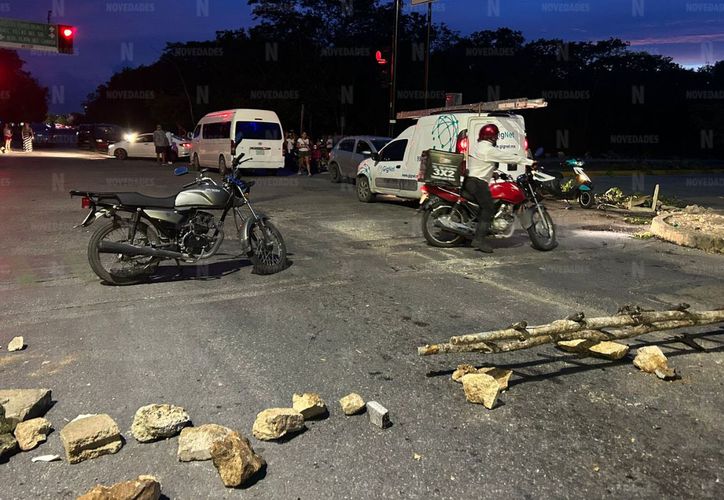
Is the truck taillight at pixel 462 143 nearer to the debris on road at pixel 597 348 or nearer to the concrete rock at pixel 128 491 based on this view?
the debris on road at pixel 597 348

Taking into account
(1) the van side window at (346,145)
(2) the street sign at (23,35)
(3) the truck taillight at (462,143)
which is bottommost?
(3) the truck taillight at (462,143)

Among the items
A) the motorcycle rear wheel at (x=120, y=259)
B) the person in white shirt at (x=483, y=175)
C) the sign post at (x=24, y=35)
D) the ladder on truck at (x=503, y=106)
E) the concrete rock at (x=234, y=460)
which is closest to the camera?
the concrete rock at (x=234, y=460)

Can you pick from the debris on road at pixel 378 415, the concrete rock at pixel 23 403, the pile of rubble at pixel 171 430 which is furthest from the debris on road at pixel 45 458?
the debris on road at pixel 378 415

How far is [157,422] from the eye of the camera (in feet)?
10.3

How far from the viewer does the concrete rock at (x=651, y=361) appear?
3.97 m

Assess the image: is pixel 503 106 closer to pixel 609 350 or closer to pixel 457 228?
pixel 457 228

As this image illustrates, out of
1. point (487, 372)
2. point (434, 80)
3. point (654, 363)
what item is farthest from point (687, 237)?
point (434, 80)

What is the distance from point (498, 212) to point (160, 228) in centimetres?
442

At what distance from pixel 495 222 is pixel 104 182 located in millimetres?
12726

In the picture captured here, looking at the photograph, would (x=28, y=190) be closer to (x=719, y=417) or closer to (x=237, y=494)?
(x=237, y=494)

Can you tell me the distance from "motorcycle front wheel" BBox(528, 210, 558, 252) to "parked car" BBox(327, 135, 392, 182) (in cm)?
865

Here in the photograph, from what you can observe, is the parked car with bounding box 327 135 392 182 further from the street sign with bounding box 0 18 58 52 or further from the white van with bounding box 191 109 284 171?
the street sign with bounding box 0 18 58 52

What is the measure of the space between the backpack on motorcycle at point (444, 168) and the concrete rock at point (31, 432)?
6110 mm

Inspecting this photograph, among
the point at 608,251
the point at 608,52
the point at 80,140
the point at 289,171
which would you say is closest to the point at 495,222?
the point at 608,251
